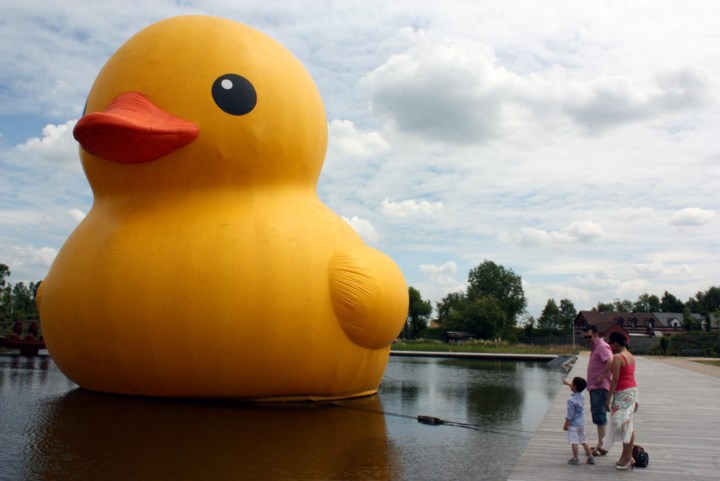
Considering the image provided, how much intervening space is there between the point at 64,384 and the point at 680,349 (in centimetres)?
3688

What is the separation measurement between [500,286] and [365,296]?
66.1 meters

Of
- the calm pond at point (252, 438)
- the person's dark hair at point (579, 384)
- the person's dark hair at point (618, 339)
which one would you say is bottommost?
the calm pond at point (252, 438)

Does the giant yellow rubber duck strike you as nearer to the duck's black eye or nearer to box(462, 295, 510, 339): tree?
the duck's black eye

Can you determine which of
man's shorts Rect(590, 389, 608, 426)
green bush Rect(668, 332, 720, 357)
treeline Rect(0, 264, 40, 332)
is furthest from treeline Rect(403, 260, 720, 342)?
man's shorts Rect(590, 389, 608, 426)

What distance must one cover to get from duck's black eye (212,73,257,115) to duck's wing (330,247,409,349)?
8.35ft

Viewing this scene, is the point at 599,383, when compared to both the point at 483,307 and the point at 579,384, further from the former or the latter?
the point at 483,307

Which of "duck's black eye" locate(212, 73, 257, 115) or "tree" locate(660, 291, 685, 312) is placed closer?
"duck's black eye" locate(212, 73, 257, 115)

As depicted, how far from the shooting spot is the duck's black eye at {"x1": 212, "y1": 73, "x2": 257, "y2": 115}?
9.34 m

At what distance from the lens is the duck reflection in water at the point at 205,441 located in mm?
5527

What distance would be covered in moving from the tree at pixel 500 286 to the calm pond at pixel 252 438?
203 ft

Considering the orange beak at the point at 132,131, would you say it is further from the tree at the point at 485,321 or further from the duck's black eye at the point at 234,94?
the tree at the point at 485,321

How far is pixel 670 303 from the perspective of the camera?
10250 cm

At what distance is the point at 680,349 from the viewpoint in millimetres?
38781

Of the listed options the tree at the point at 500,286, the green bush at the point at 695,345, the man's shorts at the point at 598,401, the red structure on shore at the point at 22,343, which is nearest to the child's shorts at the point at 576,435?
the man's shorts at the point at 598,401
